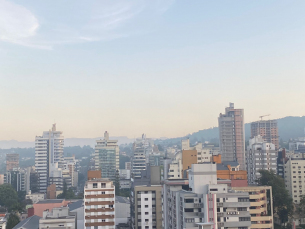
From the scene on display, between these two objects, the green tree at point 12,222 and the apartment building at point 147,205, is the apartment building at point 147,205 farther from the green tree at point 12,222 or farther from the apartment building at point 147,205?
the green tree at point 12,222

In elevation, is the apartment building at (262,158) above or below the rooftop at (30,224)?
above

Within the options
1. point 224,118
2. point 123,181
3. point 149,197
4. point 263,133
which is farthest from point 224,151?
point 149,197

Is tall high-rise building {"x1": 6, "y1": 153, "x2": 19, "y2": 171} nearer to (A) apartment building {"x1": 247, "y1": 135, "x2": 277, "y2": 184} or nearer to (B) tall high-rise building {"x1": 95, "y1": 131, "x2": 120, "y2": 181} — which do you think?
(B) tall high-rise building {"x1": 95, "y1": 131, "x2": 120, "y2": 181}

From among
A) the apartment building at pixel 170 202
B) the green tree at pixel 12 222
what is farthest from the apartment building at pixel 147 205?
the green tree at pixel 12 222

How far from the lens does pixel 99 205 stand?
38.2 metres

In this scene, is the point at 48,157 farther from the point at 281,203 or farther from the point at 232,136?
the point at 281,203

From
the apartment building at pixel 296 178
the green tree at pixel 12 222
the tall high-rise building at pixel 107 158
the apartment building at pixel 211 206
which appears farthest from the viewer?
the tall high-rise building at pixel 107 158

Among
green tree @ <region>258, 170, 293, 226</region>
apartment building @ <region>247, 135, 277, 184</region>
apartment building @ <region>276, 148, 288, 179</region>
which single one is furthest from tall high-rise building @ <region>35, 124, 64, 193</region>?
green tree @ <region>258, 170, 293, 226</region>

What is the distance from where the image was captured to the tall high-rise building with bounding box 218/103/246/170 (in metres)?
96.5

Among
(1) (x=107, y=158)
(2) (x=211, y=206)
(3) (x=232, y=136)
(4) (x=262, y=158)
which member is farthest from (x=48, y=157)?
(2) (x=211, y=206)

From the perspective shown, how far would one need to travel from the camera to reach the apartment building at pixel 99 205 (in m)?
37.8

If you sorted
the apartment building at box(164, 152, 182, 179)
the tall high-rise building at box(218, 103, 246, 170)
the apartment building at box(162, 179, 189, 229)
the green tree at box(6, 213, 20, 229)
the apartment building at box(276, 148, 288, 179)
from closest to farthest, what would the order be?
1. the apartment building at box(162, 179, 189, 229)
2. the green tree at box(6, 213, 20, 229)
3. the apartment building at box(164, 152, 182, 179)
4. the apartment building at box(276, 148, 288, 179)
5. the tall high-rise building at box(218, 103, 246, 170)

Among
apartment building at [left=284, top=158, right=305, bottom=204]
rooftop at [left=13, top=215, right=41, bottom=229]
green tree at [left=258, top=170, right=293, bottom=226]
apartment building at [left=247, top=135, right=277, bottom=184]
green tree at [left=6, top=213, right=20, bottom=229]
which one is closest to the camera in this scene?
rooftop at [left=13, top=215, right=41, bottom=229]

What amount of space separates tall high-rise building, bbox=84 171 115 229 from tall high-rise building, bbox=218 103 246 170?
61403mm
